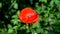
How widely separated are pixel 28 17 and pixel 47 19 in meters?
0.40

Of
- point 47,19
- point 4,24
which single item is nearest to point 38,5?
point 47,19

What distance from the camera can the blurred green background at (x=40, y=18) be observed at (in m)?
2.47

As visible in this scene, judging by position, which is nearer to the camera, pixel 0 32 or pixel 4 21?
pixel 0 32

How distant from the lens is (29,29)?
246cm

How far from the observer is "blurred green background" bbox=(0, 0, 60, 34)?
2473 mm

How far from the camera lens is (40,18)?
101 inches

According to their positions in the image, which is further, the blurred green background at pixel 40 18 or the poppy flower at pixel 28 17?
the blurred green background at pixel 40 18

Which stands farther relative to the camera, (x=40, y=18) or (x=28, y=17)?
(x=40, y=18)

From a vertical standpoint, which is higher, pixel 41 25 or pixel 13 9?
pixel 13 9

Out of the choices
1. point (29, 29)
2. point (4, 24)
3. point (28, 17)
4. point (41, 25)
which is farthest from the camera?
point (4, 24)

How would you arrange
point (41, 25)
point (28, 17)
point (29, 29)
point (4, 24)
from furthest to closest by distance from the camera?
point (4, 24) < point (41, 25) < point (29, 29) < point (28, 17)

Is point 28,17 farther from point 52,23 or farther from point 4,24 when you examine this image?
point 4,24

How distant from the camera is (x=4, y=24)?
9.20 feet

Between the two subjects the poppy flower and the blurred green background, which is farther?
the blurred green background
